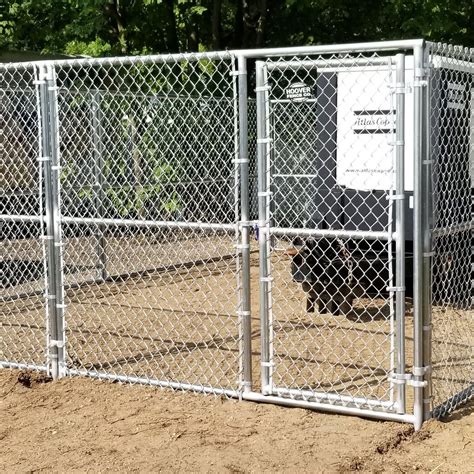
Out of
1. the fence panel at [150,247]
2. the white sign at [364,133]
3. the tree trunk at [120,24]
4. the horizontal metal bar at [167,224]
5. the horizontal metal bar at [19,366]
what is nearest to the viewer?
the horizontal metal bar at [167,224]

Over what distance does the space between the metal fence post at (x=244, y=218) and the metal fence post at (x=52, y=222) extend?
4.86 feet

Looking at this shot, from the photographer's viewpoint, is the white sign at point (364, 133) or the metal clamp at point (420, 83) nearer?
the metal clamp at point (420, 83)

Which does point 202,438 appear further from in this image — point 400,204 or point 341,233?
point 400,204

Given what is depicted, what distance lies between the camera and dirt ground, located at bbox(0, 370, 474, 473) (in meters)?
4.73

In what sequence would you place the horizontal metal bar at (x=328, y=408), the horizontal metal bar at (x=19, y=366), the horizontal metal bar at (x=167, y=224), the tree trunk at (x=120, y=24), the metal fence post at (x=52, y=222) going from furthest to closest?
the tree trunk at (x=120, y=24) → the horizontal metal bar at (x=19, y=366) → the metal fence post at (x=52, y=222) → the horizontal metal bar at (x=167, y=224) → the horizontal metal bar at (x=328, y=408)

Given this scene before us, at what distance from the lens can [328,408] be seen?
5.41 metres

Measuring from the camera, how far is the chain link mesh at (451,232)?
532 cm

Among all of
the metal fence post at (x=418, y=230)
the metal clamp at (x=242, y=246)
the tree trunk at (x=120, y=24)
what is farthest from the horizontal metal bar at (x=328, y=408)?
the tree trunk at (x=120, y=24)

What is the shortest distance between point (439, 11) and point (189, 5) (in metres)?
5.01

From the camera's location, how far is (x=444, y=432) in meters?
5.02

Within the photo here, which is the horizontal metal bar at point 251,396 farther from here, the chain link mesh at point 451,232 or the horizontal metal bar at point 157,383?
the chain link mesh at point 451,232

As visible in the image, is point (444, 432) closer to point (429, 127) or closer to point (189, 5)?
point (429, 127)

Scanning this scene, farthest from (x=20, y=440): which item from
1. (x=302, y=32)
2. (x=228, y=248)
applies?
(x=302, y=32)

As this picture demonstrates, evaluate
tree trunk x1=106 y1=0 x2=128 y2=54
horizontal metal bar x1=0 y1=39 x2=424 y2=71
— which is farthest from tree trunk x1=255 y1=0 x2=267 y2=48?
horizontal metal bar x1=0 y1=39 x2=424 y2=71
